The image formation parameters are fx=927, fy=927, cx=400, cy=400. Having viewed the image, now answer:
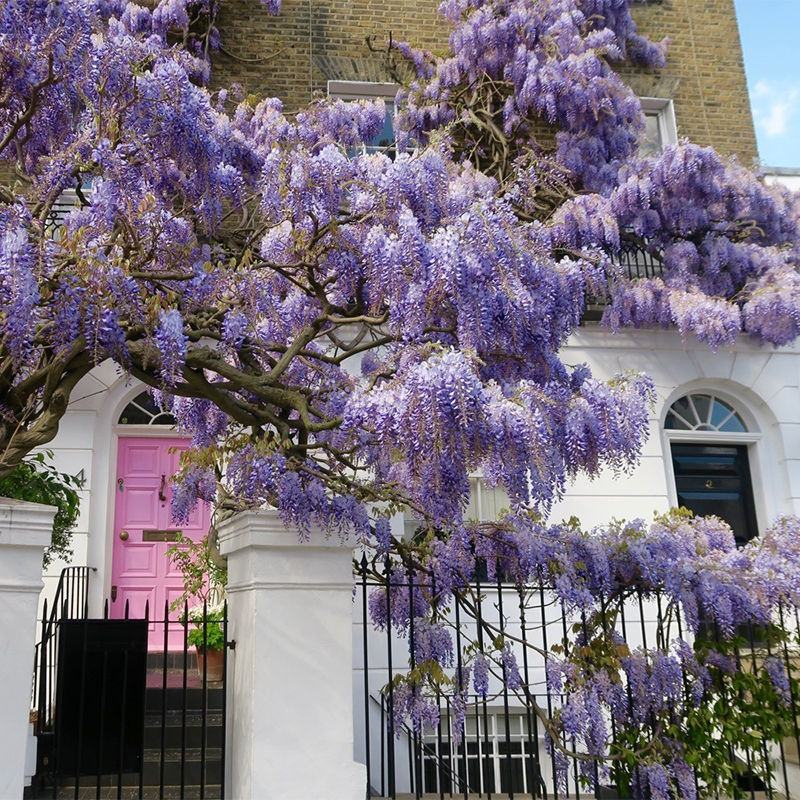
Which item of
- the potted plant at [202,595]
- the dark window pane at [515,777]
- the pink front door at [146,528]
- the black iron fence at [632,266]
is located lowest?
the dark window pane at [515,777]

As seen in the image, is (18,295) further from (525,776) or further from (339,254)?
(525,776)

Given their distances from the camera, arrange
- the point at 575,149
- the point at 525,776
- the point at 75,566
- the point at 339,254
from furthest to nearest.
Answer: the point at 575,149, the point at 75,566, the point at 525,776, the point at 339,254

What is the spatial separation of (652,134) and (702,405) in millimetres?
4400

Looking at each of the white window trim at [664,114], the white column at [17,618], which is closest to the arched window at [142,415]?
the white column at [17,618]

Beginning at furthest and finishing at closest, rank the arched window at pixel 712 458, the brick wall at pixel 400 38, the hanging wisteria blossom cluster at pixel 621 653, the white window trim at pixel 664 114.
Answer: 1. the white window trim at pixel 664 114
2. the brick wall at pixel 400 38
3. the arched window at pixel 712 458
4. the hanging wisteria blossom cluster at pixel 621 653

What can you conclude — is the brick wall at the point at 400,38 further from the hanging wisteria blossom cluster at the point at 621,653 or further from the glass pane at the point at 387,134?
the hanging wisteria blossom cluster at the point at 621,653

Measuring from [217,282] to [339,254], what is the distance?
880mm

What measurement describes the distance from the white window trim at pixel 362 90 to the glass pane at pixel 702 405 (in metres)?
5.92

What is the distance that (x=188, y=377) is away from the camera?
5215mm

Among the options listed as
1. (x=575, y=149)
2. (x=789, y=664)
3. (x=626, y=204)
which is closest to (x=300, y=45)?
(x=575, y=149)

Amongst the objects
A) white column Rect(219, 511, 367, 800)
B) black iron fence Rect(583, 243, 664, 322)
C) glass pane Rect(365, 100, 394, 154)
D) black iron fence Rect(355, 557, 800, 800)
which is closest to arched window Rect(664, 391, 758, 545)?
black iron fence Rect(583, 243, 664, 322)

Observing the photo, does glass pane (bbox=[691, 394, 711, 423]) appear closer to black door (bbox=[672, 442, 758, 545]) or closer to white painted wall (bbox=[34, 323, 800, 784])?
white painted wall (bbox=[34, 323, 800, 784])

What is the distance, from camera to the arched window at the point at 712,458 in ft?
38.1

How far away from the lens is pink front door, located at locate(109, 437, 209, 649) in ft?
34.4
